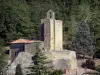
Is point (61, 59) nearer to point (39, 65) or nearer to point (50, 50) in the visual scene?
point (50, 50)

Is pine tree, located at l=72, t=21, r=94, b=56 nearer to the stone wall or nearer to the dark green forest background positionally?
the dark green forest background

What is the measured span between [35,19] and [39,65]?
23673 mm

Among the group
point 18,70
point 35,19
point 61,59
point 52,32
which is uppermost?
point 35,19

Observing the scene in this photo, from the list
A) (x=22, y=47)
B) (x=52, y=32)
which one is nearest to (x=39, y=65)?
(x=22, y=47)

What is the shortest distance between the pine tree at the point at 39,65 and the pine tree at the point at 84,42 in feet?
44.1

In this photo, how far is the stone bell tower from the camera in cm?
4394

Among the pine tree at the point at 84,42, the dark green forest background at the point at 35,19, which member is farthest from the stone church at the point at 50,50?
the dark green forest background at the point at 35,19

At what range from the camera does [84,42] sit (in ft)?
166

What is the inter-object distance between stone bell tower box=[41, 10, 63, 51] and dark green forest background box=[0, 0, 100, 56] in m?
7.46

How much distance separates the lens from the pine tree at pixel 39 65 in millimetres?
33622

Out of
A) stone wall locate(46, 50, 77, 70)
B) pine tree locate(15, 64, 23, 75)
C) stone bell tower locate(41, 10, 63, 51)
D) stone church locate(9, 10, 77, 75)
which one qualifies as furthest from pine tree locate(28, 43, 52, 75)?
stone bell tower locate(41, 10, 63, 51)

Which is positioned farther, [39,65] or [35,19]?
[35,19]

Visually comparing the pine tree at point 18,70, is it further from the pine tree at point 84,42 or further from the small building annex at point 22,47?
the pine tree at point 84,42

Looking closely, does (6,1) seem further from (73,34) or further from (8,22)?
(73,34)
